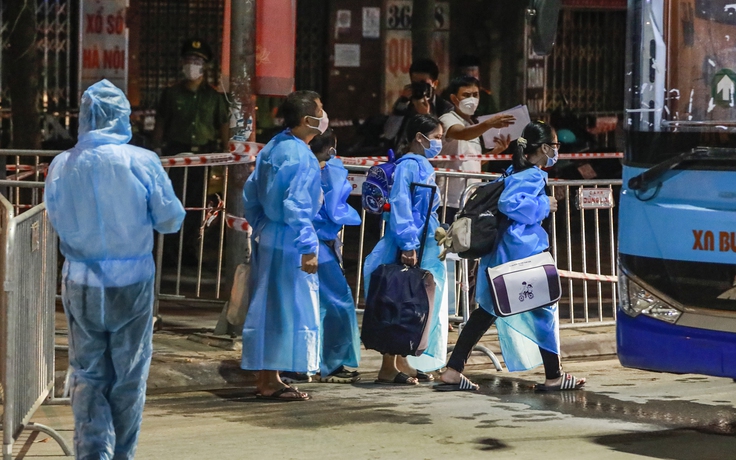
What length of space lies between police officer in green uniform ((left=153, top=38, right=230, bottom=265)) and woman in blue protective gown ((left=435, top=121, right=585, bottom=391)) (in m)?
5.06

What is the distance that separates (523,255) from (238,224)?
7.00ft

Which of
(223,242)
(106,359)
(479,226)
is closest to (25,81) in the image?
(223,242)

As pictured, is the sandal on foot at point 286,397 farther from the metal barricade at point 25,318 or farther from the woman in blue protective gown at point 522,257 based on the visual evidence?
the metal barricade at point 25,318

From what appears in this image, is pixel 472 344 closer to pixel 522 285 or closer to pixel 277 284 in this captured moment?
pixel 522 285

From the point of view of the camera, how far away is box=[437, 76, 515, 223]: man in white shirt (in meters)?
10.1

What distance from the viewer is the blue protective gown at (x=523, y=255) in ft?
26.6

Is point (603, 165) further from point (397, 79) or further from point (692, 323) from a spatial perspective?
point (692, 323)

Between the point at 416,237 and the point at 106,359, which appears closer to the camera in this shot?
the point at 106,359

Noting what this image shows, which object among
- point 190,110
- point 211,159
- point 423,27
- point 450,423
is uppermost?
point 423,27

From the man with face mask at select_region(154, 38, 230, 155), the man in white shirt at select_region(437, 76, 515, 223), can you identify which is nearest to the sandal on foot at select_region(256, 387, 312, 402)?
the man in white shirt at select_region(437, 76, 515, 223)

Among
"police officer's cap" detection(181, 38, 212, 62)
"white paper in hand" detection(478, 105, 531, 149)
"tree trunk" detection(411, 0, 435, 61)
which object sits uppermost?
"tree trunk" detection(411, 0, 435, 61)

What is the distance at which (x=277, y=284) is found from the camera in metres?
8.05

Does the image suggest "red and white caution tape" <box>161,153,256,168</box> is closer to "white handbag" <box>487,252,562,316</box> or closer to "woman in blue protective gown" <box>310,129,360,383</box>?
"woman in blue protective gown" <box>310,129,360,383</box>

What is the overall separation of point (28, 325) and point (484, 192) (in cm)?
277
